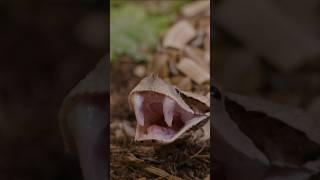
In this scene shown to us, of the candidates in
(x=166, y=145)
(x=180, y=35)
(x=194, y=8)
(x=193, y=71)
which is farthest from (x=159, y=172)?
(x=194, y=8)

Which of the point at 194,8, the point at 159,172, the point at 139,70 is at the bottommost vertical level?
the point at 159,172

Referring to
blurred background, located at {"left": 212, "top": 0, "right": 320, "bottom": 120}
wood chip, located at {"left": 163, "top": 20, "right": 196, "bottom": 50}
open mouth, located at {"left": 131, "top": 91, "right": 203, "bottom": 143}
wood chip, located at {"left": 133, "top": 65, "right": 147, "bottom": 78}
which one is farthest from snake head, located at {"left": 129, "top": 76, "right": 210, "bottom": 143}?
wood chip, located at {"left": 133, "top": 65, "right": 147, "bottom": 78}

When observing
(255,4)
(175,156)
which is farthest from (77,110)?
(255,4)

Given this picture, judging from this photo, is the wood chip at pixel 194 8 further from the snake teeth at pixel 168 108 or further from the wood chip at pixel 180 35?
the snake teeth at pixel 168 108

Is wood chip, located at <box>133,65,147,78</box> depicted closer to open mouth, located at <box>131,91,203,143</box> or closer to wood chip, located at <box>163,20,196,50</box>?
wood chip, located at <box>163,20,196,50</box>

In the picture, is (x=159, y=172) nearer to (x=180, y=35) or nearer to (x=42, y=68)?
(x=42, y=68)

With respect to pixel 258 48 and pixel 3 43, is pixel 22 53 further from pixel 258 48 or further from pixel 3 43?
pixel 258 48
